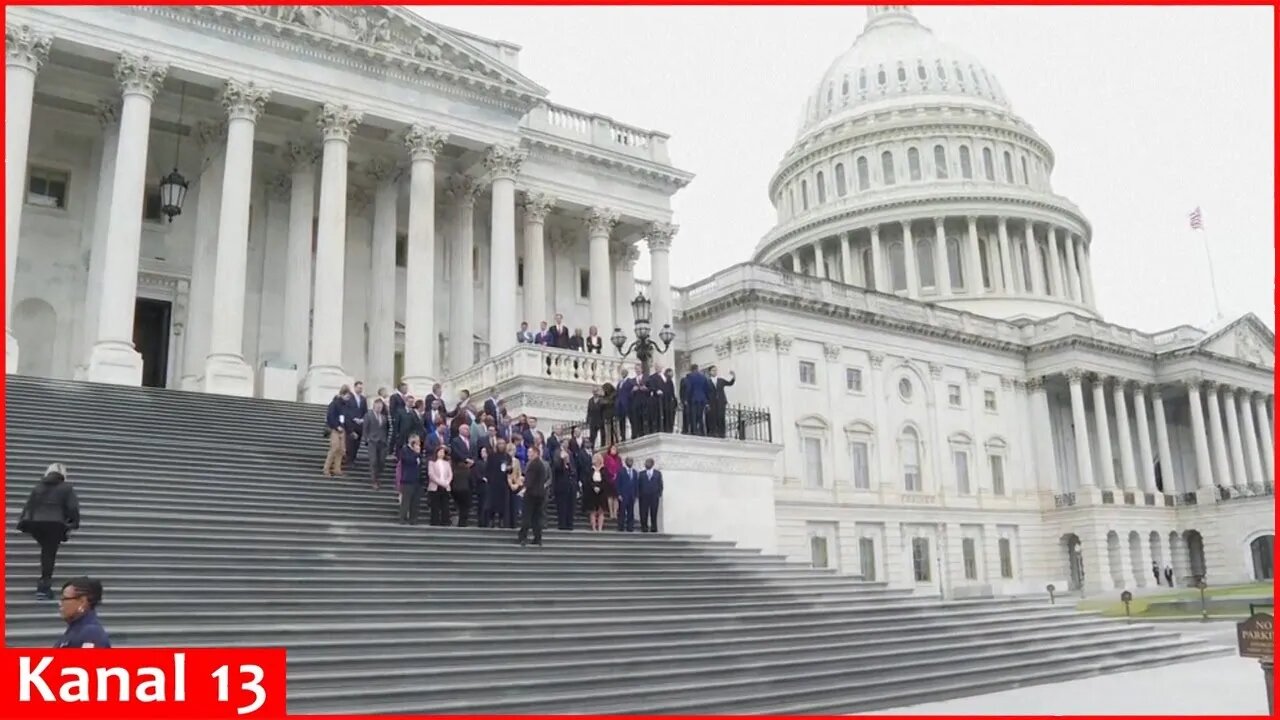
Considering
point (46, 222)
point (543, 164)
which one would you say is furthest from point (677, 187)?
point (46, 222)

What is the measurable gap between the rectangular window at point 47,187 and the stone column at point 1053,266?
64.3 m

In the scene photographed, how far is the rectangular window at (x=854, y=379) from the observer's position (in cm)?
5034

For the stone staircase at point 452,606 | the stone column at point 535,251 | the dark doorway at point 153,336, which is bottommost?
the stone staircase at point 452,606

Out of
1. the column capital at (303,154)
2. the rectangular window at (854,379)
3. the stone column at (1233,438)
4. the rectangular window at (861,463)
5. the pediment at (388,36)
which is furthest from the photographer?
the stone column at (1233,438)

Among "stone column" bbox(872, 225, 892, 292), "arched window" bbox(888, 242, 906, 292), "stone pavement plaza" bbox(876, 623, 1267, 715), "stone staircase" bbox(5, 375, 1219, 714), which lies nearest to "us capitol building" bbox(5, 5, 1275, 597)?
"stone column" bbox(872, 225, 892, 292)

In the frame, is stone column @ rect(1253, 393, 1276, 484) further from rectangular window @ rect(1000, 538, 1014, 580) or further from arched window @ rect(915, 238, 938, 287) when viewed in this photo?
rectangular window @ rect(1000, 538, 1014, 580)

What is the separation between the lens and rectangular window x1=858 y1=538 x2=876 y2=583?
47206mm

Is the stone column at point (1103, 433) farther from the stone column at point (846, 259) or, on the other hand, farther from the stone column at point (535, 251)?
the stone column at point (535, 251)

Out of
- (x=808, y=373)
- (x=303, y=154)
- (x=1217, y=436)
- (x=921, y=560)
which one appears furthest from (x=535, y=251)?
(x=1217, y=436)

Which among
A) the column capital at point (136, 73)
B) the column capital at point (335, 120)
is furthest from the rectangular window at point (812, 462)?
the column capital at point (136, 73)

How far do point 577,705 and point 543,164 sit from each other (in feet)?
88.6

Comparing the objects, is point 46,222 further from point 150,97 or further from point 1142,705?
point 1142,705

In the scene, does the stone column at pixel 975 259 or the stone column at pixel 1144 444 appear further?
the stone column at pixel 975 259

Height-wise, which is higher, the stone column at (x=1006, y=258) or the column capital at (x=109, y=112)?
the stone column at (x=1006, y=258)
